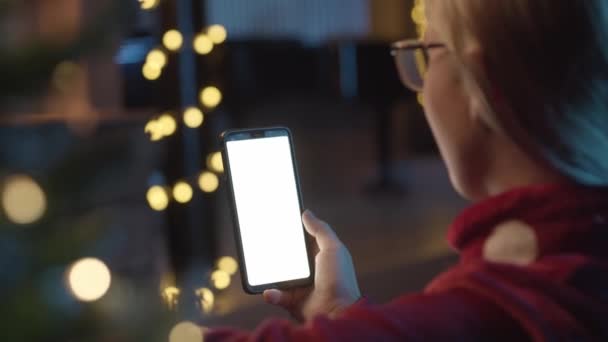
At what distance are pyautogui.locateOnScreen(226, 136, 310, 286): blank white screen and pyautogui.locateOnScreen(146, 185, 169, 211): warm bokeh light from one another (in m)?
1.39

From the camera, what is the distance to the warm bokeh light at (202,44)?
221cm

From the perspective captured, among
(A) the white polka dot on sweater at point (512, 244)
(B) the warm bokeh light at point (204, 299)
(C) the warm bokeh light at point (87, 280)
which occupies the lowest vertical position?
(B) the warm bokeh light at point (204, 299)

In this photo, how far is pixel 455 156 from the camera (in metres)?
0.54

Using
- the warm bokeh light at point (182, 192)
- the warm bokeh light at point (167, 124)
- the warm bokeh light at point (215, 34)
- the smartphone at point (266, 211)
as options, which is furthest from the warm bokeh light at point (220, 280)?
the smartphone at point (266, 211)

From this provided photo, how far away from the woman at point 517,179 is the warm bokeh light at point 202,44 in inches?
67.9

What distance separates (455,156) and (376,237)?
8.94ft

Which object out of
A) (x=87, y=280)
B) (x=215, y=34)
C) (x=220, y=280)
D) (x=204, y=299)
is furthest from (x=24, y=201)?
(x=215, y=34)

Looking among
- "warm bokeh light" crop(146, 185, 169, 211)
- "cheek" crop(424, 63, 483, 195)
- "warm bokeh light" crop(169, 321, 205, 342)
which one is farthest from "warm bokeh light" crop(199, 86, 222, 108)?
"warm bokeh light" crop(169, 321, 205, 342)

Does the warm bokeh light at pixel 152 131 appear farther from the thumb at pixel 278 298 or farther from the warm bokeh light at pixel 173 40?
the warm bokeh light at pixel 173 40

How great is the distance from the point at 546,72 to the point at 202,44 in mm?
1820

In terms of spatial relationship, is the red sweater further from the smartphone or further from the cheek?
the smartphone

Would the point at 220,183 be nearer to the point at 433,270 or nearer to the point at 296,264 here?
the point at 433,270

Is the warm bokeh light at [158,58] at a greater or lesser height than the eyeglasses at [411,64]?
greater

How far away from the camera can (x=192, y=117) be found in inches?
86.4
